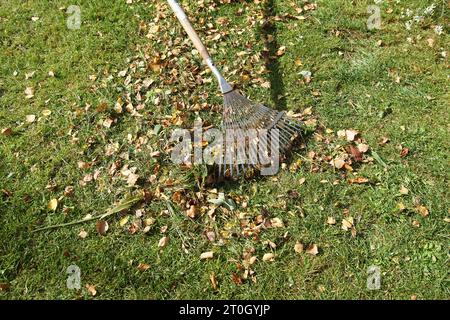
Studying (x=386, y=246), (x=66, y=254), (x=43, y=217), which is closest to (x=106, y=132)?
(x=43, y=217)

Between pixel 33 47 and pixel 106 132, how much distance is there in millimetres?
1687

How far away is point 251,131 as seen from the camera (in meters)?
3.84

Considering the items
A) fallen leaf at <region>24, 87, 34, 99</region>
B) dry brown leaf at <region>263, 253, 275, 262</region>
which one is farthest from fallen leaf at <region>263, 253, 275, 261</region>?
fallen leaf at <region>24, 87, 34, 99</region>

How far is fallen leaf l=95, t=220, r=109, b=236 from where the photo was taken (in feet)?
11.8

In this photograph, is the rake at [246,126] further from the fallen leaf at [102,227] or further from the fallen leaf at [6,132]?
the fallen leaf at [6,132]

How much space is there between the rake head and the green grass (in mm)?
164

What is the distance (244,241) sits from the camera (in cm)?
353

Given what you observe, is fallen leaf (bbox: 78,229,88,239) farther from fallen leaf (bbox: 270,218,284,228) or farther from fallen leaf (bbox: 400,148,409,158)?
fallen leaf (bbox: 400,148,409,158)

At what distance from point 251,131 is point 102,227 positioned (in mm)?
1499

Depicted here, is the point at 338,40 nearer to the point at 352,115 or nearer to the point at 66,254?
the point at 352,115

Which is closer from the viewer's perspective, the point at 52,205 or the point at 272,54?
the point at 52,205

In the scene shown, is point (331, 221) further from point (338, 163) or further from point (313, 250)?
point (338, 163)

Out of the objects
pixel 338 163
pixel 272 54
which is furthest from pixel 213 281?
pixel 272 54

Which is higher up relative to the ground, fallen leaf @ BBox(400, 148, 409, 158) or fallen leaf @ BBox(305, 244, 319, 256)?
fallen leaf @ BBox(400, 148, 409, 158)
